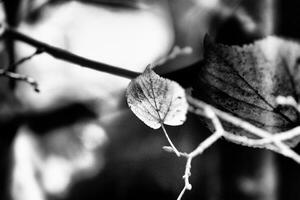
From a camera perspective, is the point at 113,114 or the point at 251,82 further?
the point at 113,114

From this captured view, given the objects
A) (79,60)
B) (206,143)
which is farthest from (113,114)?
(206,143)

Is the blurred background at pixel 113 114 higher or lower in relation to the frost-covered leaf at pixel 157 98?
lower

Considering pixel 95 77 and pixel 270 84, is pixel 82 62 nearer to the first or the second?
pixel 95 77

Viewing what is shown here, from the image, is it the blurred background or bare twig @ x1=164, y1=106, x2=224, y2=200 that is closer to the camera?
bare twig @ x1=164, y1=106, x2=224, y2=200

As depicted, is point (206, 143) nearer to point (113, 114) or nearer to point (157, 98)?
point (157, 98)

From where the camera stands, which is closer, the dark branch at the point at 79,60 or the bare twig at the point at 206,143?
the bare twig at the point at 206,143
